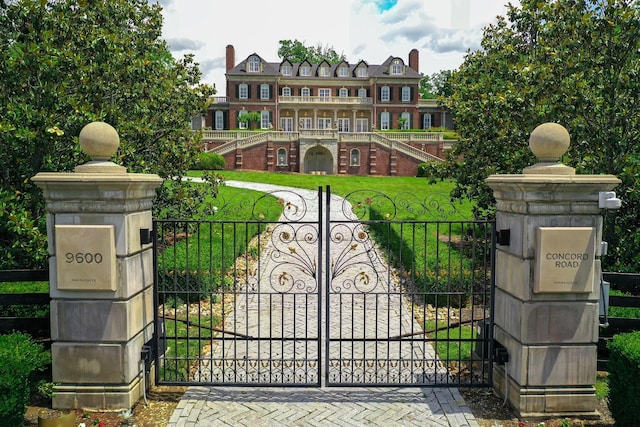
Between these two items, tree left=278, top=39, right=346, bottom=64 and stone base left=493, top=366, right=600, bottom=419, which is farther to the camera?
tree left=278, top=39, right=346, bottom=64

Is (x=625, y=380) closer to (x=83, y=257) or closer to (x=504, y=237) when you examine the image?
(x=504, y=237)

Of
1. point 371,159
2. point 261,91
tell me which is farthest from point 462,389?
point 261,91

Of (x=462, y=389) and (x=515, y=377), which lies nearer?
(x=515, y=377)

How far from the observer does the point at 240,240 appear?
40.3 feet

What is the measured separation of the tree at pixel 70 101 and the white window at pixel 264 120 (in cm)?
4345

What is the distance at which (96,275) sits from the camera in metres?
4.89

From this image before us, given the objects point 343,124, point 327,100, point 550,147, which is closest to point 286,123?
point 327,100

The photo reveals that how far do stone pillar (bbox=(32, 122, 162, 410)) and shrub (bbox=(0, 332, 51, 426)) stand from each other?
31 centimetres

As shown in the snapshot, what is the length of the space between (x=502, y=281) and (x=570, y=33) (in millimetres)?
5720

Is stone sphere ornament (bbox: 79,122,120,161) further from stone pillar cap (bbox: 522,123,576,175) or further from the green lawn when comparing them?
stone pillar cap (bbox: 522,123,576,175)

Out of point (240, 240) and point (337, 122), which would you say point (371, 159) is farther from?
point (240, 240)

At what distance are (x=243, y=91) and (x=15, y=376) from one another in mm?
52122

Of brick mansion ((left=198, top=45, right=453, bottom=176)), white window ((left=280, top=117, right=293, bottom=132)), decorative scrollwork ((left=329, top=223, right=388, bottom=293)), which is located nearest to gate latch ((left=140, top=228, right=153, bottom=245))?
decorative scrollwork ((left=329, top=223, right=388, bottom=293))

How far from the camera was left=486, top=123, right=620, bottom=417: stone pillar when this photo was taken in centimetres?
480
